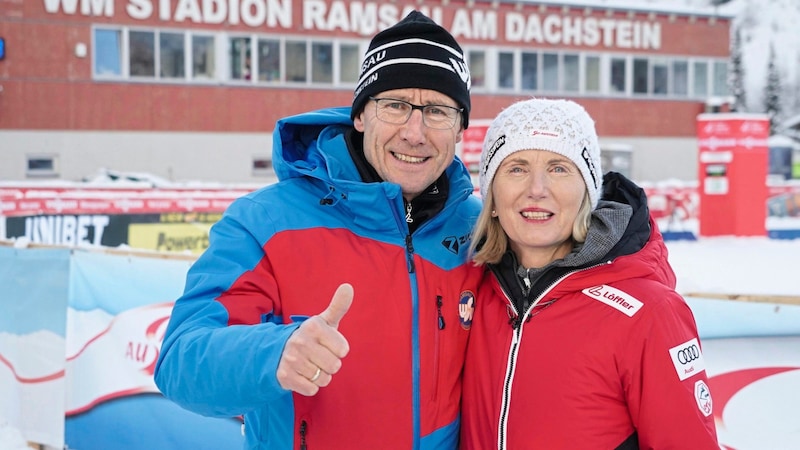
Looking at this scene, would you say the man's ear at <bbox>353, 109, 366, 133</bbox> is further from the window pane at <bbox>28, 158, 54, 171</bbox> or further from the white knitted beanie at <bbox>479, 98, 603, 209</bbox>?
the window pane at <bbox>28, 158, 54, 171</bbox>

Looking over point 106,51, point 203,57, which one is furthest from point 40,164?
point 203,57

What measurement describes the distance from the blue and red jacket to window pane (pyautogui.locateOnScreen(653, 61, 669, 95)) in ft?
95.7

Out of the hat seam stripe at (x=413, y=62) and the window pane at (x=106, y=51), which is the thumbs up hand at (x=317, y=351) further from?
the window pane at (x=106, y=51)

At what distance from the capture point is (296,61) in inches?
989

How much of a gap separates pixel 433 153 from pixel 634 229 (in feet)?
2.20

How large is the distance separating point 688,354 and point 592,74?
2791 cm

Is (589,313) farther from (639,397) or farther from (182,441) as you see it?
(182,441)

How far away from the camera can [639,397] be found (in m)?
1.90

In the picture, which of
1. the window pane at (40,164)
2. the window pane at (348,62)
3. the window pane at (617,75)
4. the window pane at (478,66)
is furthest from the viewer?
the window pane at (617,75)

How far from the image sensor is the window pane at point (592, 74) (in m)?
28.1

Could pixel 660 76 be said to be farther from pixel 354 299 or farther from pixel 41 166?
pixel 354 299

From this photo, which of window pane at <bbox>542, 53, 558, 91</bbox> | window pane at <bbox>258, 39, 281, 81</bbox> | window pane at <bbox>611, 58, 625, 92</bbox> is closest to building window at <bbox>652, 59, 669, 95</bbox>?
window pane at <bbox>611, 58, 625, 92</bbox>

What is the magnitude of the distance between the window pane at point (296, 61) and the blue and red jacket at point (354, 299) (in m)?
23.6

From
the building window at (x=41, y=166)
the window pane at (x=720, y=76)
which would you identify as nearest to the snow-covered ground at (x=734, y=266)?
the window pane at (x=720, y=76)
